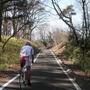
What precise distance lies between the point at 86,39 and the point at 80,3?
364cm

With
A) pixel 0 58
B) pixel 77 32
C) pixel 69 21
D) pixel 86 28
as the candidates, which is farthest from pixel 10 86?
pixel 77 32

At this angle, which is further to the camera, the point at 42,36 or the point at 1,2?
the point at 42,36

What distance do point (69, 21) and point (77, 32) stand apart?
397 centimetres

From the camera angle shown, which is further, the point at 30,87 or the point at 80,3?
the point at 80,3

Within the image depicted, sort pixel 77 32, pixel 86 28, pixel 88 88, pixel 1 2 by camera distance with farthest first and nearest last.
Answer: pixel 77 32
pixel 1 2
pixel 86 28
pixel 88 88

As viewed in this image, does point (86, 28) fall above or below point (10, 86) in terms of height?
above

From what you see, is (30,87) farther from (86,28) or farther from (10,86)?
(86,28)

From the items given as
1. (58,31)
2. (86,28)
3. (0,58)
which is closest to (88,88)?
(0,58)

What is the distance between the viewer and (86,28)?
33.2m

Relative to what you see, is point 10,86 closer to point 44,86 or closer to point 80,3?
point 44,86

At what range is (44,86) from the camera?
15547mm

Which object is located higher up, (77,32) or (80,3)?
(80,3)

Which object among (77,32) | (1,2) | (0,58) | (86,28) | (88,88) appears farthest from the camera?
(77,32)

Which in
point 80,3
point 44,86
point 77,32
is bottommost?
point 44,86
